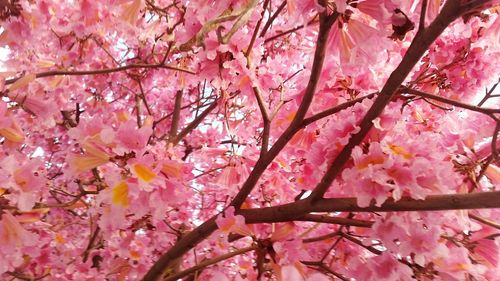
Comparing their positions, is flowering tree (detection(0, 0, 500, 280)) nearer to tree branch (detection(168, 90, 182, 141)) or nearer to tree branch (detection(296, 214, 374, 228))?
tree branch (detection(296, 214, 374, 228))

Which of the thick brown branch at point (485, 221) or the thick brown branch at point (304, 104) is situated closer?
the thick brown branch at point (304, 104)

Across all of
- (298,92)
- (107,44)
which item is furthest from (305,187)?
(107,44)

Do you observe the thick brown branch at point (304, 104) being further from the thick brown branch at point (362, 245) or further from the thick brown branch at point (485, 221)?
the thick brown branch at point (485, 221)


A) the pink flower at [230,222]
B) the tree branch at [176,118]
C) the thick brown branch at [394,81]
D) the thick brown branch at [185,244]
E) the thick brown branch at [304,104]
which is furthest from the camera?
the tree branch at [176,118]

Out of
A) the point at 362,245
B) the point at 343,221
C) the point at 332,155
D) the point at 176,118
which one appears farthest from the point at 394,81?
the point at 176,118

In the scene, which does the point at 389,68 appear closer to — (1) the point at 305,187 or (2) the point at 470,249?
(1) the point at 305,187

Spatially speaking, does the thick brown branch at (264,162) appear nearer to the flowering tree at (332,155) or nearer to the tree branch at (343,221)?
the flowering tree at (332,155)

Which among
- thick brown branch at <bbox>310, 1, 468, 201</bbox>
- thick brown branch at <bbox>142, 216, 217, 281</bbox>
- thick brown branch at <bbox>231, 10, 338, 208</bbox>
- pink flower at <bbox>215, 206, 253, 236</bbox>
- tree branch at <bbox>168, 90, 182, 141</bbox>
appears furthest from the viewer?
tree branch at <bbox>168, 90, 182, 141</bbox>

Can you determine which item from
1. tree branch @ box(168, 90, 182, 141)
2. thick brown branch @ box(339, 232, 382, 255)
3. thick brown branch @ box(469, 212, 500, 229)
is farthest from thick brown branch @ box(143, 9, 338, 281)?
tree branch @ box(168, 90, 182, 141)

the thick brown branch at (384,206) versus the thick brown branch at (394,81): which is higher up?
the thick brown branch at (394,81)

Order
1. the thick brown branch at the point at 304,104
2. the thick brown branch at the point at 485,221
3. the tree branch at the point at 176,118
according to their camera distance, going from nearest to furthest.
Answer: the thick brown branch at the point at 304,104 < the thick brown branch at the point at 485,221 < the tree branch at the point at 176,118

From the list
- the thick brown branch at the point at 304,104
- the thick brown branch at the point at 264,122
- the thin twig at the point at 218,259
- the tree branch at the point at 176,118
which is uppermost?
the tree branch at the point at 176,118

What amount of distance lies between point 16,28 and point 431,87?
5.22 feet

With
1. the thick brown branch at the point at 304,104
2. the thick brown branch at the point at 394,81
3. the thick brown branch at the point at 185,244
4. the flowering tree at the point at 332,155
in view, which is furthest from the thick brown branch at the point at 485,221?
the thick brown branch at the point at 185,244
